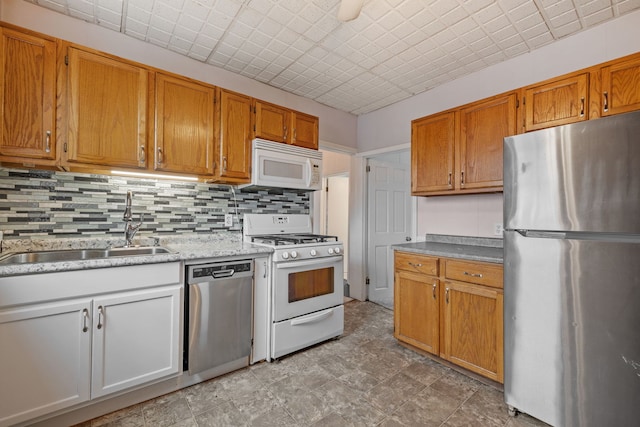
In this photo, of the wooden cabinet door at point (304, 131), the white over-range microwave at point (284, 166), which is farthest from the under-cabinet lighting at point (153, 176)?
the wooden cabinet door at point (304, 131)

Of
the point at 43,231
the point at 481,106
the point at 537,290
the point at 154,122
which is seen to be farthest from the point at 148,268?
the point at 481,106

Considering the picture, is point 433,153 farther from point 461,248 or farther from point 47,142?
point 47,142

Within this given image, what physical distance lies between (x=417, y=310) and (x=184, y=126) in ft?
7.85

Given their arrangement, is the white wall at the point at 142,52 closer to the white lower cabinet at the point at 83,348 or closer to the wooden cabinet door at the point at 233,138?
the wooden cabinet door at the point at 233,138

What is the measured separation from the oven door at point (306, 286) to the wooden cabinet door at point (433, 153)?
1100mm

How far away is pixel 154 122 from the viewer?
204cm

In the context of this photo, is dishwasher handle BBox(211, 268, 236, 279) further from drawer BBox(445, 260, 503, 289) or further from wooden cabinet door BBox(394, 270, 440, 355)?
drawer BBox(445, 260, 503, 289)

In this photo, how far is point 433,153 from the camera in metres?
2.62

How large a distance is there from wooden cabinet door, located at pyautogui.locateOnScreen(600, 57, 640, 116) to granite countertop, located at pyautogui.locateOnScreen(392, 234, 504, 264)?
1.13 metres

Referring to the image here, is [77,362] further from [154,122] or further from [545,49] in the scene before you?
[545,49]

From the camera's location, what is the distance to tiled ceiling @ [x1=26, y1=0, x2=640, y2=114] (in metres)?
1.94

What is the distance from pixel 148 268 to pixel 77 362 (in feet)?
1.89

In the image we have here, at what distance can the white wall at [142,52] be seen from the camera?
1.92 m

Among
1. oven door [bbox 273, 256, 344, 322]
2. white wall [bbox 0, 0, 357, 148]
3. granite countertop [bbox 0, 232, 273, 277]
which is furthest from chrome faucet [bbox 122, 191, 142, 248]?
white wall [bbox 0, 0, 357, 148]
